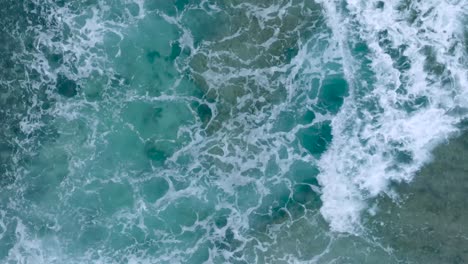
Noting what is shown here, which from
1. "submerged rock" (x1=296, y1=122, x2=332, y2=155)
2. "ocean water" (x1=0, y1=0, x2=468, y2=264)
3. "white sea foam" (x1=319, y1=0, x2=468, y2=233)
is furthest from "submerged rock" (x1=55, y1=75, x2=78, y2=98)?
"white sea foam" (x1=319, y1=0, x2=468, y2=233)

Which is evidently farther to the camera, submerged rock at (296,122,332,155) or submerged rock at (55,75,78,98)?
submerged rock at (55,75,78,98)

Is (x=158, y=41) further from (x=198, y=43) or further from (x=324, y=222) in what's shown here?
(x=324, y=222)

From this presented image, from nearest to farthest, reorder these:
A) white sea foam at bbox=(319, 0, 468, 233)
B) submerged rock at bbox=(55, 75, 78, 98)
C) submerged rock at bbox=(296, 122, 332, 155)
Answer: white sea foam at bbox=(319, 0, 468, 233) → submerged rock at bbox=(296, 122, 332, 155) → submerged rock at bbox=(55, 75, 78, 98)

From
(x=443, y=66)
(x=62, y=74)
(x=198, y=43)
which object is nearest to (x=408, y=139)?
(x=443, y=66)

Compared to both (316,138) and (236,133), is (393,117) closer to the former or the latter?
(316,138)

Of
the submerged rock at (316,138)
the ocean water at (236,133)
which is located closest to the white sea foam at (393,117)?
the ocean water at (236,133)

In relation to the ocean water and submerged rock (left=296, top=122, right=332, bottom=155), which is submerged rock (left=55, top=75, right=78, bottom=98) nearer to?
the ocean water
